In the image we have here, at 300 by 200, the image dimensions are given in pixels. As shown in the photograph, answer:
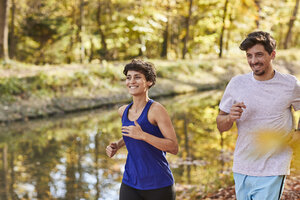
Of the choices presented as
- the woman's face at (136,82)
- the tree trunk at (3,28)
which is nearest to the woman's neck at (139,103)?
the woman's face at (136,82)

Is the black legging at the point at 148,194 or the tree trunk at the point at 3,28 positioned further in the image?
the tree trunk at the point at 3,28

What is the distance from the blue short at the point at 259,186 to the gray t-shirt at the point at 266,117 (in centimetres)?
5

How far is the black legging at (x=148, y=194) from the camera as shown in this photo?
3.76m

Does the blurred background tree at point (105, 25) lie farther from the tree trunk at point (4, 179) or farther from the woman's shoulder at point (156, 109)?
the woman's shoulder at point (156, 109)

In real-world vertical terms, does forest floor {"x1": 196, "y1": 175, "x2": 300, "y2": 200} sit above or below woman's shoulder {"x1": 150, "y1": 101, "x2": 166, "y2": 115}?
below

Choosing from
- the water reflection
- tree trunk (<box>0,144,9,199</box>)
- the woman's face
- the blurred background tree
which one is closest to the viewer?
the woman's face

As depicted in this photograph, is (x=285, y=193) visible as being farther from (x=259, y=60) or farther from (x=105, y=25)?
(x=105, y=25)

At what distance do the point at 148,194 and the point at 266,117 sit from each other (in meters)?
1.22

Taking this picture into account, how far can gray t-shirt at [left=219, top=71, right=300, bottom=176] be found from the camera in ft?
11.8

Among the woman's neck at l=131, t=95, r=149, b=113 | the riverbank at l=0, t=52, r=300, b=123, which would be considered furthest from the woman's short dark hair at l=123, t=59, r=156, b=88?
the riverbank at l=0, t=52, r=300, b=123

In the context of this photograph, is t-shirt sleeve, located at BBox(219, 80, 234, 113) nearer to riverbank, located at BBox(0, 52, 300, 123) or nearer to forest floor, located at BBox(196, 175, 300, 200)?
forest floor, located at BBox(196, 175, 300, 200)

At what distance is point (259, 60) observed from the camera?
11.9ft

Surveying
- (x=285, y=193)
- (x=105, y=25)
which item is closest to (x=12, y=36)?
(x=105, y=25)

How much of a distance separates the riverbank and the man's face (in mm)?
14860
